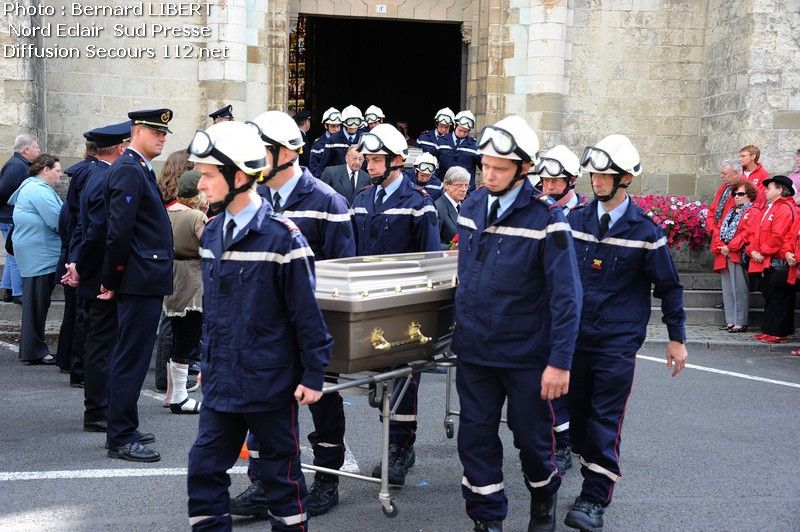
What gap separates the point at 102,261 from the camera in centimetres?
657

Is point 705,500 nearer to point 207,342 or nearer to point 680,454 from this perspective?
point 680,454

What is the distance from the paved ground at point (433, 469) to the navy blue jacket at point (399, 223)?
1393 mm

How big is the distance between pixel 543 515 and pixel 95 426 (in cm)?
342

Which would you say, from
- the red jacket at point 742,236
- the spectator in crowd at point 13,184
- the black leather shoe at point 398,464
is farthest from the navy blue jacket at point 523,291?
the red jacket at point 742,236

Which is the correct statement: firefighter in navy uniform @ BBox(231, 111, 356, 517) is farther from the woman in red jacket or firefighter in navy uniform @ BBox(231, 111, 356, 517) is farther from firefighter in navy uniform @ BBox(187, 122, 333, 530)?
the woman in red jacket

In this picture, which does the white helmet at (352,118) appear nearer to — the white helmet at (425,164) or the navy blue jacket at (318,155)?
the navy blue jacket at (318,155)

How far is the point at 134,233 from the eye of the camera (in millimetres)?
6109

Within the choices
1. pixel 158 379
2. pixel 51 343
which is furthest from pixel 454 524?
pixel 51 343

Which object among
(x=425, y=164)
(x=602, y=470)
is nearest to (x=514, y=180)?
(x=602, y=470)

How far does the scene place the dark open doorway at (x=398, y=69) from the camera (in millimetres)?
24016

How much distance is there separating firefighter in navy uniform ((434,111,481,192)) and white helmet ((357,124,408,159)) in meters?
6.87

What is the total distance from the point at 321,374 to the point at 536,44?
37.9 ft

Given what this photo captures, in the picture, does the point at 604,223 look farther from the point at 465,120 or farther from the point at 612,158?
the point at 465,120

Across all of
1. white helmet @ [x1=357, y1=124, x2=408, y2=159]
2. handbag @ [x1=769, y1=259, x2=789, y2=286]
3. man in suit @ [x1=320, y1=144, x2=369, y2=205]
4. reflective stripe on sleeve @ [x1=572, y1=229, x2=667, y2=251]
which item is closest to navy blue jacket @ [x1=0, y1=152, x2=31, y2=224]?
man in suit @ [x1=320, y1=144, x2=369, y2=205]
